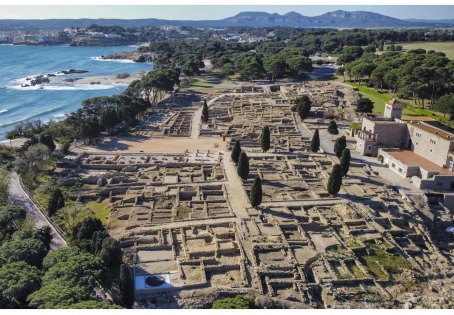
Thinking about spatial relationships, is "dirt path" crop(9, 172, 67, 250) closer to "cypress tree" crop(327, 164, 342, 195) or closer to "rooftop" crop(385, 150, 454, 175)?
"cypress tree" crop(327, 164, 342, 195)

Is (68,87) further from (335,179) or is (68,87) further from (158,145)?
(335,179)

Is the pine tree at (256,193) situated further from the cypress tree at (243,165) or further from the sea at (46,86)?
the sea at (46,86)

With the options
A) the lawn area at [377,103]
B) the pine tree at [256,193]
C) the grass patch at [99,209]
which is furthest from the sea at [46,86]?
the lawn area at [377,103]

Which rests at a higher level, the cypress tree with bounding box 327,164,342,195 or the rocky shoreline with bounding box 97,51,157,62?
the rocky shoreline with bounding box 97,51,157,62

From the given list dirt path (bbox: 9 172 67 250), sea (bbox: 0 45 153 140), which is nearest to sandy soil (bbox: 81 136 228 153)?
dirt path (bbox: 9 172 67 250)

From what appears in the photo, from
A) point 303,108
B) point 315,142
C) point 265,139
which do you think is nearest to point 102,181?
point 265,139

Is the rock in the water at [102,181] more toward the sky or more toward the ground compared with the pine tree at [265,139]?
more toward the ground
